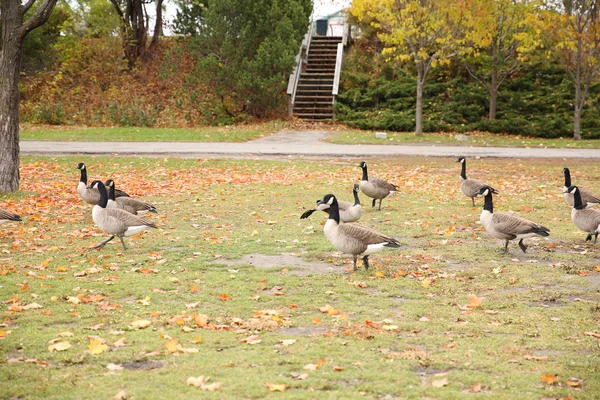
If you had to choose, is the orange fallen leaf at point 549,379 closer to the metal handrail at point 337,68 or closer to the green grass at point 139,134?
the green grass at point 139,134

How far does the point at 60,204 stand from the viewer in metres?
14.1

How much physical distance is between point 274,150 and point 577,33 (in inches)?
516

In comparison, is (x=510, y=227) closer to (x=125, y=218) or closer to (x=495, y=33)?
(x=125, y=218)

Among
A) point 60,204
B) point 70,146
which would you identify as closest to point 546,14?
point 70,146

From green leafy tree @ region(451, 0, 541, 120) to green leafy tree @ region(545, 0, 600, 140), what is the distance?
0.74m

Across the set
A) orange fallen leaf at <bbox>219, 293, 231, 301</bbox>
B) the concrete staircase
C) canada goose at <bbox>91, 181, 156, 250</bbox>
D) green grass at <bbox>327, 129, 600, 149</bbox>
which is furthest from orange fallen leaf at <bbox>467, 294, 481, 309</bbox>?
the concrete staircase

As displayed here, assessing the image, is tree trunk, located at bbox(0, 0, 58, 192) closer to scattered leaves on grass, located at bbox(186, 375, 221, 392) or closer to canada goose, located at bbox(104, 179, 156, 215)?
canada goose, located at bbox(104, 179, 156, 215)

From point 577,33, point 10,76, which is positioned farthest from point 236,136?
point 577,33

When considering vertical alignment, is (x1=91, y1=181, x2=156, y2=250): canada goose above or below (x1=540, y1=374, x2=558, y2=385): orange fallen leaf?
above

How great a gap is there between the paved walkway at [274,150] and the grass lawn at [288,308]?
893 cm

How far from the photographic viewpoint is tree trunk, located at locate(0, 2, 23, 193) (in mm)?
14586

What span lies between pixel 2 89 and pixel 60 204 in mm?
2893

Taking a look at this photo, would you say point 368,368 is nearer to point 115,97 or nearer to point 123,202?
point 123,202

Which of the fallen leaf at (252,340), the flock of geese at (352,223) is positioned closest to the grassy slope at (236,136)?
the flock of geese at (352,223)
